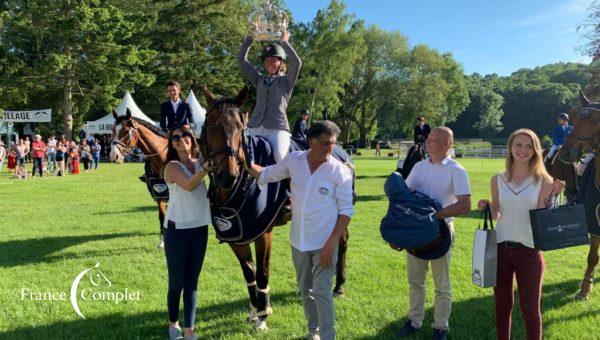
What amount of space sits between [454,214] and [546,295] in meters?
2.89

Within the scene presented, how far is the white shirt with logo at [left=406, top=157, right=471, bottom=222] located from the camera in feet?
12.6

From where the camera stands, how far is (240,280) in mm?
6109

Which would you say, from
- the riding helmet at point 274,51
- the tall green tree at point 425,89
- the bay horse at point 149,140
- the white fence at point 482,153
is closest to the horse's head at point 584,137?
the riding helmet at point 274,51

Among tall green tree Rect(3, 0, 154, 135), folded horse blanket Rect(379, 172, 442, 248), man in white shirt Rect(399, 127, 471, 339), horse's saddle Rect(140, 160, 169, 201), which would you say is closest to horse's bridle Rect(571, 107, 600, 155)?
man in white shirt Rect(399, 127, 471, 339)

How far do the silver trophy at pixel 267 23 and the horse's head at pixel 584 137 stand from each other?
350 centimetres

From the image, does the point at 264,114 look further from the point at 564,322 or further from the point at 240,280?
the point at 564,322

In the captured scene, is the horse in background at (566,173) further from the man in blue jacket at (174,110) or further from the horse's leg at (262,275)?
the man in blue jacket at (174,110)

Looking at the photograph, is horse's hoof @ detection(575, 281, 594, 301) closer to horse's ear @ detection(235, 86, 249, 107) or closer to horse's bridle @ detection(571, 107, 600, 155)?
horse's bridle @ detection(571, 107, 600, 155)

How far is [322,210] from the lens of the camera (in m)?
3.54

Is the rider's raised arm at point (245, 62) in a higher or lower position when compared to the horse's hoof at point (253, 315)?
higher

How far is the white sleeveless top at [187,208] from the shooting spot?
395 cm

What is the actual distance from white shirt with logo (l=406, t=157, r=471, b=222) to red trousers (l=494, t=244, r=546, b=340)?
60 cm

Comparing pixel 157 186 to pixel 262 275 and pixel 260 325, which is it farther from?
pixel 260 325

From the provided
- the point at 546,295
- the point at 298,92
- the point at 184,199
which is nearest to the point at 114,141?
the point at 184,199
